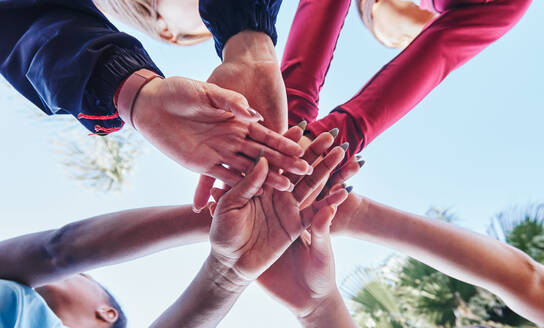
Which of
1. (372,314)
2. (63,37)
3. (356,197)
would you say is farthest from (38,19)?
(372,314)

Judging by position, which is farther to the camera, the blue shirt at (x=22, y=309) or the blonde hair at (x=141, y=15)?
the blonde hair at (x=141, y=15)

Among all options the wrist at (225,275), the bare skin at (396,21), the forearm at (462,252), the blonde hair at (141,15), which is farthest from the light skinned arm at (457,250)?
the blonde hair at (141,15)

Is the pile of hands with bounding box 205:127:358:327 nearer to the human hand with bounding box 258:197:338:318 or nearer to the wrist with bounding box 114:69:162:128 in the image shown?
the human hand with bounding box 258:197:338:318

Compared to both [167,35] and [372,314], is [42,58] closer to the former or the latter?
[167,35]

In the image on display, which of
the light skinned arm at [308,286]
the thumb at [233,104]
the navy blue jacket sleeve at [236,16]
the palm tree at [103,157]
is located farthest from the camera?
the palm tree at [103,157]

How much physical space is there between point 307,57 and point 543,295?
0.81 meters

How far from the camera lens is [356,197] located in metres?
1.01

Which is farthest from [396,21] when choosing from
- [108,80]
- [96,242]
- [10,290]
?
[10,290]

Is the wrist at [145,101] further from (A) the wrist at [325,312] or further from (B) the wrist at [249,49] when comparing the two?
(A) the wrist at [325,312]

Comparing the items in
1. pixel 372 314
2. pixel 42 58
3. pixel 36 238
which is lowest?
pixel 372 314

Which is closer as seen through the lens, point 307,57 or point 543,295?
point 543,295

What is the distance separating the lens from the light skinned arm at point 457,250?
862 mm

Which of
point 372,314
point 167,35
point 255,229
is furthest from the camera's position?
point 372,314

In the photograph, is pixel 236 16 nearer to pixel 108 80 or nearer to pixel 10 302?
pixel 108 80
